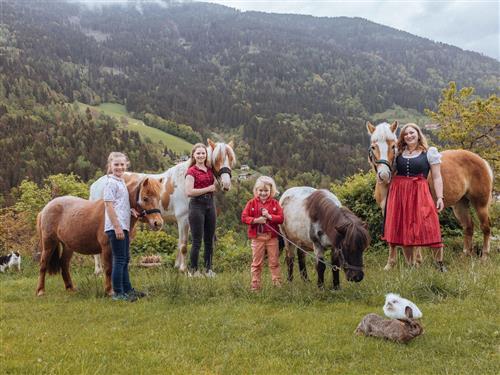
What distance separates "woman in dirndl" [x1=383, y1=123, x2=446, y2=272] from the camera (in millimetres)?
6344

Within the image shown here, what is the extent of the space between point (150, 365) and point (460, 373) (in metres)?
2.71

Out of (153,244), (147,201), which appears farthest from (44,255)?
(153,244)

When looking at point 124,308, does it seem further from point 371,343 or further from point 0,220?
point 0,220

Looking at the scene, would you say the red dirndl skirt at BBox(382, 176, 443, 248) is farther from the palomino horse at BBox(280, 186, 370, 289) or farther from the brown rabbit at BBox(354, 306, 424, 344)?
the brown rabbit at BBox(354, 306, 424, 344)

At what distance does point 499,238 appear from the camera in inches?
391

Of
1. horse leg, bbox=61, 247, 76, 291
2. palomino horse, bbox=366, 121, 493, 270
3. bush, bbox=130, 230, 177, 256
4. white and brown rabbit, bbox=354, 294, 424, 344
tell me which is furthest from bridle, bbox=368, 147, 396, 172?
bush, bbox=130, 230, 177, 256

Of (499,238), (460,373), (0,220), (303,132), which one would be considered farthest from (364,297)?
(303,132)

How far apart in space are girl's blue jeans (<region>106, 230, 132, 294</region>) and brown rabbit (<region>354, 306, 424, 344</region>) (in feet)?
11.7

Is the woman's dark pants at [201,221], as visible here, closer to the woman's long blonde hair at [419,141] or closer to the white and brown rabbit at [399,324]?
the woman's long blonde hair at [419,141]

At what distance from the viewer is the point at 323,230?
5.81 meters

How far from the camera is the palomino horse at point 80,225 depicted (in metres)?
6.34

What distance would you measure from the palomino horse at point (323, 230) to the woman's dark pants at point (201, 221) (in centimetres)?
127

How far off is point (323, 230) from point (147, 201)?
8.67 feet

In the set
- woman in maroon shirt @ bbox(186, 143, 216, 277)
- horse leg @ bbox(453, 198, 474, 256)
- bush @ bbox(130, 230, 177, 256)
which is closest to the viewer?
woman in maroon shirt @ bbox(186, 143, 216, 277)
